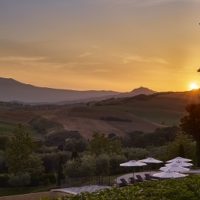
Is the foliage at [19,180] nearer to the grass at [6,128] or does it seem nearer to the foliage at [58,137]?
the foliage at [58,137]

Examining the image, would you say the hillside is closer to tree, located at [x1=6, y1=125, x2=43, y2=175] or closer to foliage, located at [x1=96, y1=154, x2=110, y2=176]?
tree, located at [x1=6, y1=125, x2=43, y2=175]

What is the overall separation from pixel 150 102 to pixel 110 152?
9930 centimetres

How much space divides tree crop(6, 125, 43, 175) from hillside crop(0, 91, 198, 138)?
1685 inches

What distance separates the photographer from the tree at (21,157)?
161ft


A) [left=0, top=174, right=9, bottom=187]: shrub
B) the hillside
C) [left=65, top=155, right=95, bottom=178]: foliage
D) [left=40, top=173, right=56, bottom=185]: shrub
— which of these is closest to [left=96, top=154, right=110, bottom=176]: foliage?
[left=65, top=155, right=95, bottom=178]: foliage

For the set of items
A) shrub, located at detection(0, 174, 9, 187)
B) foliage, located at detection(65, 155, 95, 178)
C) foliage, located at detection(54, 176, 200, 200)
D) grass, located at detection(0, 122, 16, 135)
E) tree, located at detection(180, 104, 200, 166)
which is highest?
tree, located at detection(180, 104, 200, 166)

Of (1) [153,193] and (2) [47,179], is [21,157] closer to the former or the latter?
(2) [47,179]

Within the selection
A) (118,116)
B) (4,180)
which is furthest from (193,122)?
(118,116)

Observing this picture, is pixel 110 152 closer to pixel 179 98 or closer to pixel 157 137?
pixel 157 137

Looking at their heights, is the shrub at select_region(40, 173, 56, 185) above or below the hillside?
below


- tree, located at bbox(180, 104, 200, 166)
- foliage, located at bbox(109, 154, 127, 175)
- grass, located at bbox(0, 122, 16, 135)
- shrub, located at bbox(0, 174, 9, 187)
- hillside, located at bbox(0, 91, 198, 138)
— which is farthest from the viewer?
hillside, located at bbox(0, 91, 198, 138)

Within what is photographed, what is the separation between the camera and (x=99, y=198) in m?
10.3

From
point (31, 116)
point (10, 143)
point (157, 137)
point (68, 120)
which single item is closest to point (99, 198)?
point (10, 143)

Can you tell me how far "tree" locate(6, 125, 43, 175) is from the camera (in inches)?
1935
